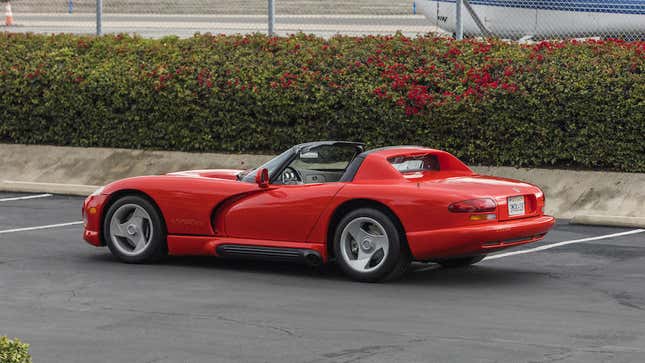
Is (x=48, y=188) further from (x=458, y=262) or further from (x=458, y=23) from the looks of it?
(x=458, y=262)

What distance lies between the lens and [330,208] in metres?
10.6

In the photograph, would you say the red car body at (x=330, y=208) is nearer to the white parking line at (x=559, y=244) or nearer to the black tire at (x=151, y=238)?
the black tire at (x=151, y=238)

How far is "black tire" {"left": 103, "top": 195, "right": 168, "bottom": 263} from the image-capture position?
11414mm

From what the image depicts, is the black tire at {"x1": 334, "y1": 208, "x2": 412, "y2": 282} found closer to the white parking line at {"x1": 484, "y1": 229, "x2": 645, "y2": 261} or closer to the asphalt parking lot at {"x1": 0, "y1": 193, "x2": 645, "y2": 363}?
the asphalt parking lot at {"x1": 0, "y1": 193, "x2": 645, "y2": 363}

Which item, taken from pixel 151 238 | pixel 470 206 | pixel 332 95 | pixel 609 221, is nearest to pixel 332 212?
pixel 470 206

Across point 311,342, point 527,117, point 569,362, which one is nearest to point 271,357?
→ point 311,342

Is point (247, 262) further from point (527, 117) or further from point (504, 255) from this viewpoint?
point (527, 117)

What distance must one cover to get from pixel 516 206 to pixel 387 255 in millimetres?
1231

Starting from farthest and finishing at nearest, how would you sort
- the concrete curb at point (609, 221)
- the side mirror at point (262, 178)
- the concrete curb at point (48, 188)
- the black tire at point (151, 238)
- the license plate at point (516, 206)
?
the concrete curb at point (48, 188) < the concrete curb at point (609, 221) < the black tire at point (151, 238) < the side mirror at point (262, 178) < the license plate at point (516, 206)

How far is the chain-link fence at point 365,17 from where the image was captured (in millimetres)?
18781

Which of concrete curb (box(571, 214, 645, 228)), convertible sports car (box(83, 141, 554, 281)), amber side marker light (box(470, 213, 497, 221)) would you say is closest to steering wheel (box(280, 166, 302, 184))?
convertible sports car (box(83, 141, 554, 281))

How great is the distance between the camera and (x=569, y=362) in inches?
295

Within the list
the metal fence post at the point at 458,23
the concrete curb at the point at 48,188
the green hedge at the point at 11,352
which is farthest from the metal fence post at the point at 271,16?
the green hedge at the point at 11,352

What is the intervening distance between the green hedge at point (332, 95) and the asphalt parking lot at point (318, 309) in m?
3.61
